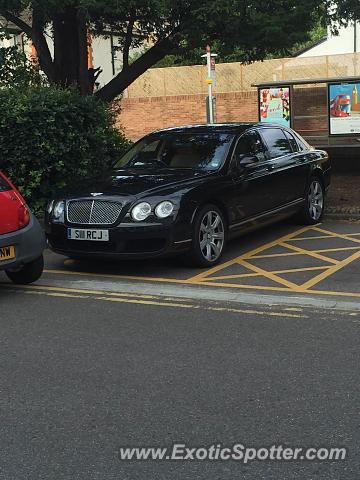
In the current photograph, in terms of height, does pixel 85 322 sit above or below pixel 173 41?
below

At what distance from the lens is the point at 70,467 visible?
320cm

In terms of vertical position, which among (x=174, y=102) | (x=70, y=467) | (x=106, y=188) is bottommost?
(x=70, y=467)

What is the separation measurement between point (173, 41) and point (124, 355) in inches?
356

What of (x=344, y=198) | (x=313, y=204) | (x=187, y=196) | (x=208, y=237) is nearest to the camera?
(x=187, y=196)

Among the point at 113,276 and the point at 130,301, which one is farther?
the point at 113,276

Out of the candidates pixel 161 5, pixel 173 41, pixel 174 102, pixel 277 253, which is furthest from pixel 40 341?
pixel 174 102

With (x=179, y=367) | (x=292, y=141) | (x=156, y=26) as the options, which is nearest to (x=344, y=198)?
(x=292, y=141)

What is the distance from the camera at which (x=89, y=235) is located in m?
7.08

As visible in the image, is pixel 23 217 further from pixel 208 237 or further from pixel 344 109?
pixel 344 109

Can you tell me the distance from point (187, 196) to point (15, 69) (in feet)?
19.9

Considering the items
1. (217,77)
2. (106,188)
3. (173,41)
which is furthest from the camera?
(217,77)

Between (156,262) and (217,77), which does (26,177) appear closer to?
(156,262)

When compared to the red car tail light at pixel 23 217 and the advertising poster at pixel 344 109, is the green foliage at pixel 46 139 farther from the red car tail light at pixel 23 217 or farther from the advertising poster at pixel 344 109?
the advertising poster at pixel 344 109

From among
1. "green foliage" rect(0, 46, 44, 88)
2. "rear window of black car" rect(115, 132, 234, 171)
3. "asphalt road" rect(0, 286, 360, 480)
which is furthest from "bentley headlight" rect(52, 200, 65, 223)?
"green foliage" rect(0, 46, 44, 88)
